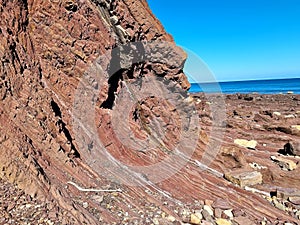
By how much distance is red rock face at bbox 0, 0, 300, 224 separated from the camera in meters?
4.52

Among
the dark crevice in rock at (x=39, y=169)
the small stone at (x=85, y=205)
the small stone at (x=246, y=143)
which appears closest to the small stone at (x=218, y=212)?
the small stone at (x=85, y=205)

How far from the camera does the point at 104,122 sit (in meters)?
6.42

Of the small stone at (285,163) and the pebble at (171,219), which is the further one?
the small stone at (285,163)

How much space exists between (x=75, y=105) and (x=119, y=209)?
7.71 feet

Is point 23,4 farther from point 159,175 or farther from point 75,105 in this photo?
point 159,175

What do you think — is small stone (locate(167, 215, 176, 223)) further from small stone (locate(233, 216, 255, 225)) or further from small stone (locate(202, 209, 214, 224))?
small stone (locate(233, 216, 255, 225))

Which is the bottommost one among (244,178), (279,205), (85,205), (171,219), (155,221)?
(85,205)

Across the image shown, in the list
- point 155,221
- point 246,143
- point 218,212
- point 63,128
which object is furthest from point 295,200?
point 63,128

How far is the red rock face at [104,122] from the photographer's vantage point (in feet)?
14.8

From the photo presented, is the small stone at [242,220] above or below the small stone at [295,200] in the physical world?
below

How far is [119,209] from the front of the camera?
4820 millimetres

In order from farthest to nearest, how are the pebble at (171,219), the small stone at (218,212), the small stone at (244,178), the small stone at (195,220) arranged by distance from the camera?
the small stone at (244,178)
the small stone at (218,212)
the small stone at (195,220)
the pebble at (171,219)

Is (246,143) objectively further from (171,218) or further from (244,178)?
(171,218)

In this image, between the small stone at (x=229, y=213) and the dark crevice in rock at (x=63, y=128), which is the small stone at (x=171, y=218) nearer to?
the small stone at (x=229, y=213)
